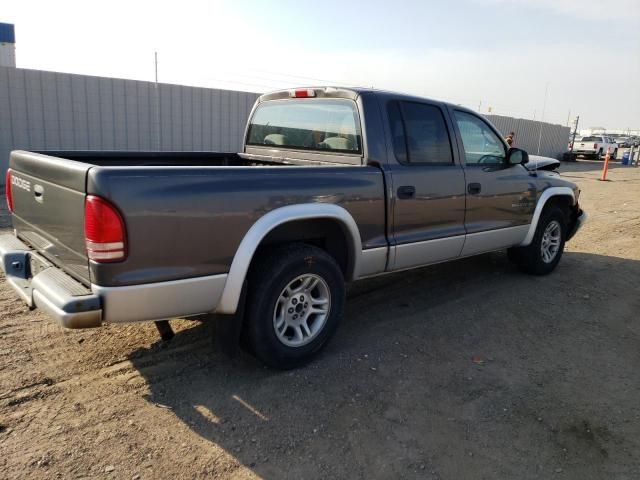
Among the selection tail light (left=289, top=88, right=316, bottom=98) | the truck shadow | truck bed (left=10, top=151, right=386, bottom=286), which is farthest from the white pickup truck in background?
truck bed (left=10, top=151, right=386, bottom=286)

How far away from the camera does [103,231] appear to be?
2.65 metres

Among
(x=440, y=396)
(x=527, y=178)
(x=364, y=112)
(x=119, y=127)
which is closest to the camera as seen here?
(x=440, y=396)

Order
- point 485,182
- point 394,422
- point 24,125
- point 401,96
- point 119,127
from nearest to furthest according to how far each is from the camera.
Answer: point 394,422 < point 401,96 < point 485,182 < point 24,125 < point 119,127

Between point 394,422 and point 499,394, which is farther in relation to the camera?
point 499,394

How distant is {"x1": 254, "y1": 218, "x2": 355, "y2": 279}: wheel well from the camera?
3.54m

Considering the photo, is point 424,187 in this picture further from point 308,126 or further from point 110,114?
point 110,114

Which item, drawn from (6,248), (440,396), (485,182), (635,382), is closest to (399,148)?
Result: (485,182)

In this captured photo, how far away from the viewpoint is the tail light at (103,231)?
104 inches

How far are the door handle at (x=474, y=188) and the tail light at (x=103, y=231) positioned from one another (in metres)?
3.13

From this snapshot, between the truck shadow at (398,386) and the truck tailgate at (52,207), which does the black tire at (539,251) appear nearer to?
the truck shadow at (398,386)

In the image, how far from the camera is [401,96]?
4.30 meters

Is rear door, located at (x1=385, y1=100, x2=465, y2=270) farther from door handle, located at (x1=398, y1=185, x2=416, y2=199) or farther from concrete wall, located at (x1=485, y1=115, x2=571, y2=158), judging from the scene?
concrete wall, located at (x1=485, y1=115, x2=571, y2=158)

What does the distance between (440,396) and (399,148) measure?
1903 millimetres

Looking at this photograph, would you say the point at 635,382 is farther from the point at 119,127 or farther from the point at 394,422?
the point at 119,127
